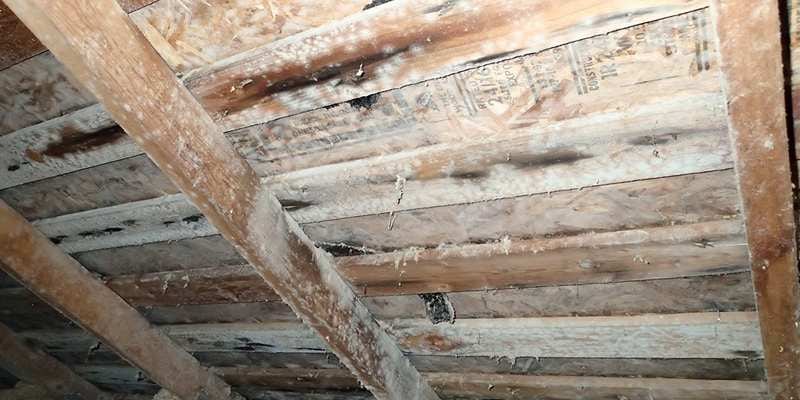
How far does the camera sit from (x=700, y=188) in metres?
1.17

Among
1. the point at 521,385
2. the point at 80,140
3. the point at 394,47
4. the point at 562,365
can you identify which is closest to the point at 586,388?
the point at 562,365

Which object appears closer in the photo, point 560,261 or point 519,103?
point 519,103

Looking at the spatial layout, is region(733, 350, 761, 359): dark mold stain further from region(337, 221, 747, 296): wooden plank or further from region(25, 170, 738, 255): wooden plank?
region(25, 170, 738, 255): wooden plank

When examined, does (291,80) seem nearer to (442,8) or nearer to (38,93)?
(442,8)

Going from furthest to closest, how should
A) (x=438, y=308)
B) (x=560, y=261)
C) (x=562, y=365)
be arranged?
(x=562, y=365), (x=438, y=308), (x=560, y=261)

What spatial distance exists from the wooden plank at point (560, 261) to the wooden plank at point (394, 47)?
62 cm

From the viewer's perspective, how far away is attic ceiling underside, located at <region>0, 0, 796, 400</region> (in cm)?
98

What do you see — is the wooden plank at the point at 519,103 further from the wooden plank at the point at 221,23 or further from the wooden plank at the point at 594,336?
the wooden plank at the point at 594,336

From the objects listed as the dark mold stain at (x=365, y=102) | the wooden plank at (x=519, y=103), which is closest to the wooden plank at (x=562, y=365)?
the wooden plank at (x=519, y=103)

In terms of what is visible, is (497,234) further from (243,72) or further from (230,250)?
(230,250)

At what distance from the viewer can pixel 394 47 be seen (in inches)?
39.8

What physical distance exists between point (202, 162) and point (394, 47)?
595 mm

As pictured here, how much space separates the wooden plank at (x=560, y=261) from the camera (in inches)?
49.7

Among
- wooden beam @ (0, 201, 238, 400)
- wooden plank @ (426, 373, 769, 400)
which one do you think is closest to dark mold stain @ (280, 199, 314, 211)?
wooden plank @ (426, 373, 769, 400)
